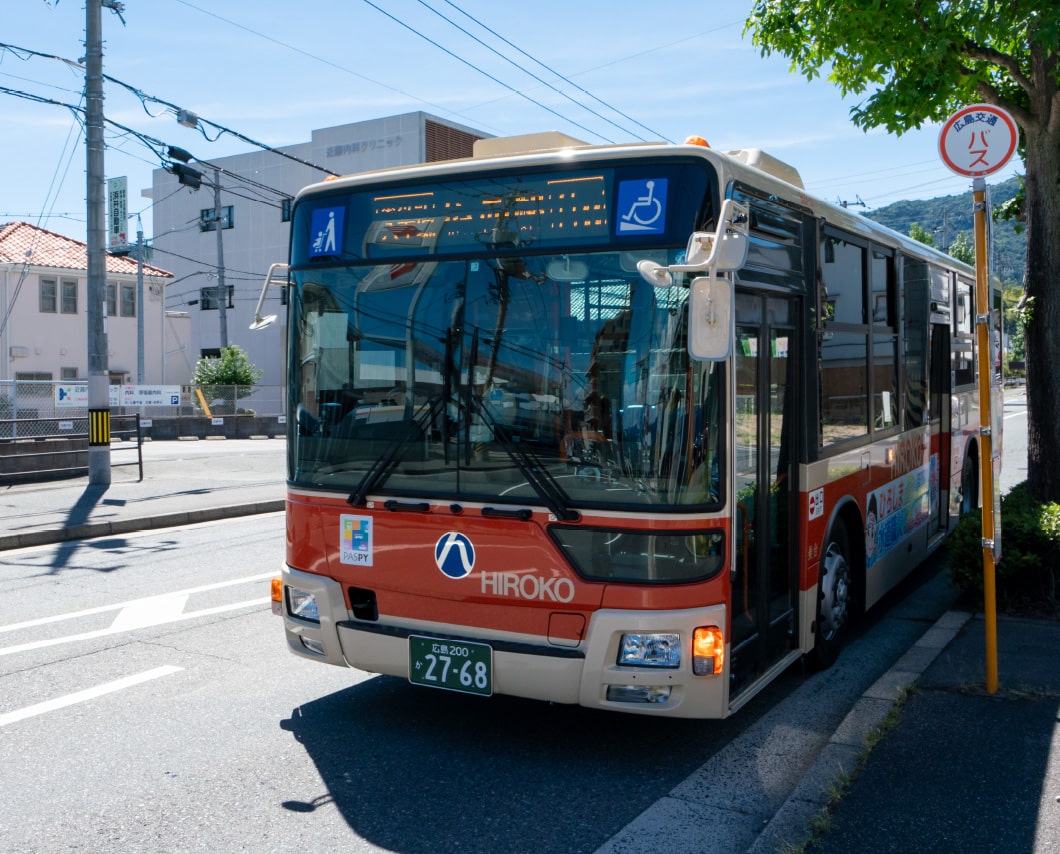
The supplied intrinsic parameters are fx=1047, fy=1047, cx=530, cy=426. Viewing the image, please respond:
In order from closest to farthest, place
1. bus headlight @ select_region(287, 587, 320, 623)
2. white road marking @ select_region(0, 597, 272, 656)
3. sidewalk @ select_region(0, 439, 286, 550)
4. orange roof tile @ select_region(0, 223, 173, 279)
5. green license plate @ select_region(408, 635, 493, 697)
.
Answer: green license plate @ select_region(408, 635, 493, 697) < bus headlight @ select_region(287, 587, 320, 623) < white road marking @ select_region(0, 597, 272, 656) < sidewalk @ select_region(0, 439, 286, 550) < orange roof tile @ select_region(0, 223, 173, 279)

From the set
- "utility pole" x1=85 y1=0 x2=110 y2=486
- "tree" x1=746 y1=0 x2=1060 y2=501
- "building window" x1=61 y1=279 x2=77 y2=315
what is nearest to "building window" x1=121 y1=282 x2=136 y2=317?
"building window" x1=61 y1=279 x2=77 y2=315

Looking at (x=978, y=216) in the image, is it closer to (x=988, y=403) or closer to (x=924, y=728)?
(x=988, y=403)

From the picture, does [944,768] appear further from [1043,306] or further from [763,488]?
[1043,306]

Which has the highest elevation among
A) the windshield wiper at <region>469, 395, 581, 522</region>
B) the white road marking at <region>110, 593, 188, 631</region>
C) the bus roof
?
the bus roof

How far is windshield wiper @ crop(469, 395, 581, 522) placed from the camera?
15.5ft

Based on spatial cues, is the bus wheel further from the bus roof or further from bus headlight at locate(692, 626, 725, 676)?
the bus roof

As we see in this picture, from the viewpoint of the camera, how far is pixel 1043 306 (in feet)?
27.8

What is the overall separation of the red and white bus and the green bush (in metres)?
2.11

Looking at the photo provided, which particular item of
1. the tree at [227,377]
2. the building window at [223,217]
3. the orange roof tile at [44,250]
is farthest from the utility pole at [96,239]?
the building window at [223,217]

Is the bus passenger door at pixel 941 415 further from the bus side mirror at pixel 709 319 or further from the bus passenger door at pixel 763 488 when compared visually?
the bus side mirror at pixel 709 319

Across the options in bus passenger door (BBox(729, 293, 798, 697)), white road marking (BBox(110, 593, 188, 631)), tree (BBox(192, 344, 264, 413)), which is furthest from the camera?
tree (BBox(192, 344, 264, 413))

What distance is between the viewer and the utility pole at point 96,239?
687 inches

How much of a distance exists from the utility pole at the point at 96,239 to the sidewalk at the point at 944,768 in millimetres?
14612

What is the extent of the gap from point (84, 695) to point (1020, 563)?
6264mm
